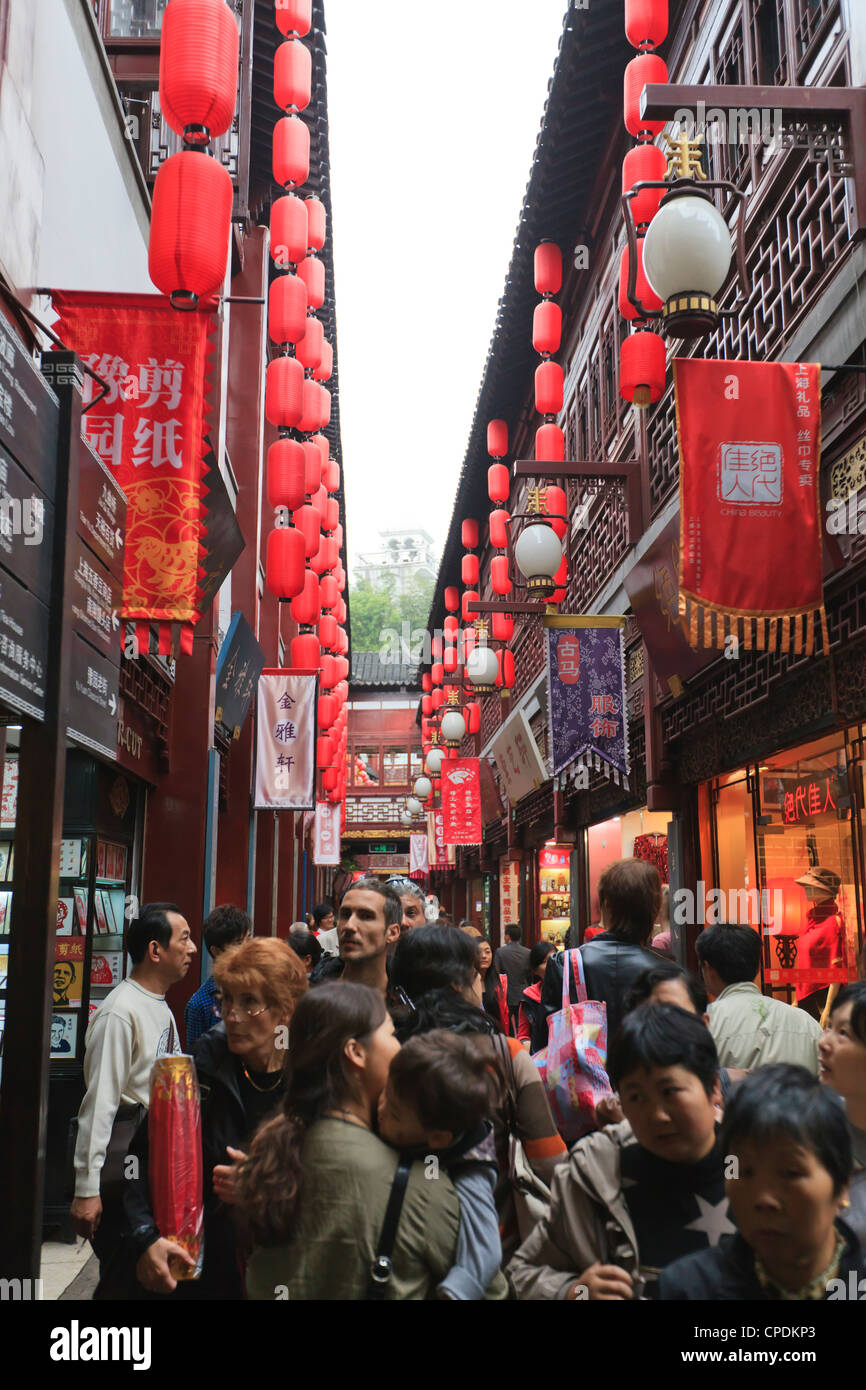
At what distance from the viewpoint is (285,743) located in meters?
14.1

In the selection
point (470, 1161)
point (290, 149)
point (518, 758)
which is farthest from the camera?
point (518, 758)

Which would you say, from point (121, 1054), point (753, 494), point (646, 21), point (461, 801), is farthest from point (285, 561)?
point (461, 801)

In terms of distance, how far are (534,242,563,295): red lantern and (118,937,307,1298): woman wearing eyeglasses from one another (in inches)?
429

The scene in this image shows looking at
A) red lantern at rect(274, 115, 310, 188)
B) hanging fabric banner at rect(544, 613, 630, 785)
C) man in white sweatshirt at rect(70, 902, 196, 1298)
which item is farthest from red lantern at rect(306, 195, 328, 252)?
man in white sweatshirt at rect(70, 902, 196, 1298)

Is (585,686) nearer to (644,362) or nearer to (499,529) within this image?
(644,362)

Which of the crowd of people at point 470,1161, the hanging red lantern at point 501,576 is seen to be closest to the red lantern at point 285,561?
the hanging red lantern at point 501,576

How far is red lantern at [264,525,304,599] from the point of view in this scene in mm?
11547

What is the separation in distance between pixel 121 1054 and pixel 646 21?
756 cm

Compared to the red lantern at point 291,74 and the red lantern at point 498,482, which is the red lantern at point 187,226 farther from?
the red lantern at point 498,482

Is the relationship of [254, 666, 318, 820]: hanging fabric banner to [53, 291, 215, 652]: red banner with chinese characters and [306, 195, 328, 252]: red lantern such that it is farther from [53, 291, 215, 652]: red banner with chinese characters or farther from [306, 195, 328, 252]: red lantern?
[53, 291, 215, 652]: red banner with chinese characters

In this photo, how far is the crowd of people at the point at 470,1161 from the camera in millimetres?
2088

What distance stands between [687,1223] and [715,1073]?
0.32 m

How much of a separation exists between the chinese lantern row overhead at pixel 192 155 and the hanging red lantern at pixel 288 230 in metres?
4.44
